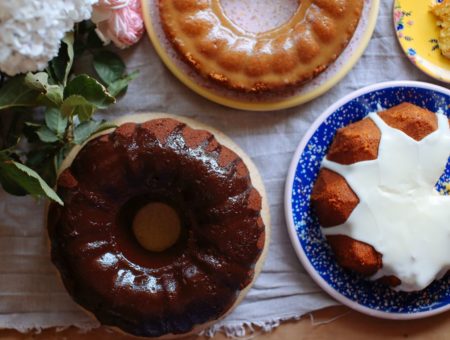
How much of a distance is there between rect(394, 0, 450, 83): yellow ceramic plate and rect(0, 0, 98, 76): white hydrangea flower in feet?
2.59

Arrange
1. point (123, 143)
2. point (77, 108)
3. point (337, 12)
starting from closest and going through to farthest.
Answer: point (77, 108) → point (123, 143) → point (337, 12)

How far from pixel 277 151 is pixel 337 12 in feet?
1.15

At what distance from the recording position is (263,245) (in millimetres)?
1347

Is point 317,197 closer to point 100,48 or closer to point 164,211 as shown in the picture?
point 164,211

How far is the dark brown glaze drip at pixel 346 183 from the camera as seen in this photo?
1.37 m

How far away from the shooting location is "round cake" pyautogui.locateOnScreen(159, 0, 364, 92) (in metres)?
1.38

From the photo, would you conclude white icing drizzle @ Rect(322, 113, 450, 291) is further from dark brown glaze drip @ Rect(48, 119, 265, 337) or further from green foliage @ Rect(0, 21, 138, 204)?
green foliage @ Rect(0, 21, 138, 204)

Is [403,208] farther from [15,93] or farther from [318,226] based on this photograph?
[15,93]

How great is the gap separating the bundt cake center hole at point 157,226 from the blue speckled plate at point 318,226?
269 millimetres

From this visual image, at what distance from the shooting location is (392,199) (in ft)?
4.52

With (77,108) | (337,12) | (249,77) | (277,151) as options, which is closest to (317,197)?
(277,151)

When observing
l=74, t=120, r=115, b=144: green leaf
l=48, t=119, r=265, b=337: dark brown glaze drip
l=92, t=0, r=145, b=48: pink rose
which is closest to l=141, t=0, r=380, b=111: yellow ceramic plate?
l=92, t=0, r=145, b=48: pink rose

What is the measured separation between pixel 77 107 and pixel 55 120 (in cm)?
12

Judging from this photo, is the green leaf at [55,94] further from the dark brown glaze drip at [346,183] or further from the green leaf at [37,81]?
the dark brown glaze drip at [346,183]
